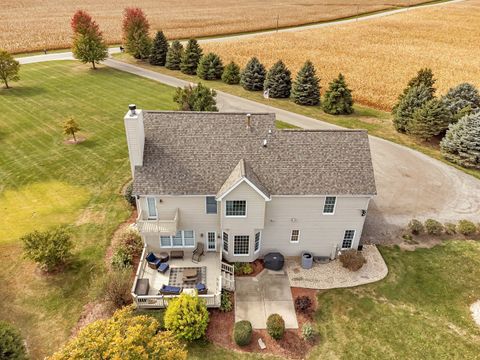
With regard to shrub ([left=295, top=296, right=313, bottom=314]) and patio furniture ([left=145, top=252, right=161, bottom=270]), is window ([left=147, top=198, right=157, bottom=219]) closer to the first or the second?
patio furniture ([left=145, top=252, right=161, bottom=270])

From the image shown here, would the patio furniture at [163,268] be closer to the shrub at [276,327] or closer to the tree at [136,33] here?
the shrub at [276,327]

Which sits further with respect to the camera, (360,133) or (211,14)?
(211,14)

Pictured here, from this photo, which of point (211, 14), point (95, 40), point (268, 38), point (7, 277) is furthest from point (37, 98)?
point (211, 14)

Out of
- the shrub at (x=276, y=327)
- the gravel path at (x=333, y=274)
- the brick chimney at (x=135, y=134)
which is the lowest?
the gravel path at (x=333, y=274)

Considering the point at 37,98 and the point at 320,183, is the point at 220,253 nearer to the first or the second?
the point at 320,183

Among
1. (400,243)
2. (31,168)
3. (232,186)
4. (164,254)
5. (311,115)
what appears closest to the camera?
(232,186)

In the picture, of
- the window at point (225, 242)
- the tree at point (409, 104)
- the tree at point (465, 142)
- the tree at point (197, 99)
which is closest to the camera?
the window at point (225, 242)

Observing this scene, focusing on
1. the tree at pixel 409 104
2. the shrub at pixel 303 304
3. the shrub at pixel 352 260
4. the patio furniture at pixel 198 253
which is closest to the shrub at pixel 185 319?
the patio furniture at pixel 198 253
